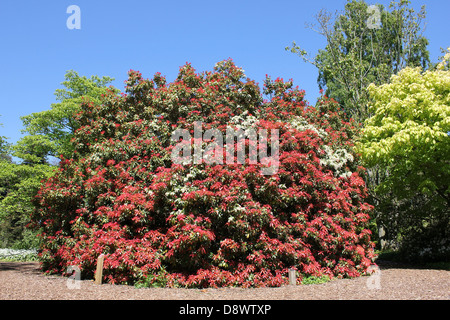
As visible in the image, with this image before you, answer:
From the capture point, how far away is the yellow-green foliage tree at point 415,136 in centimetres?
778

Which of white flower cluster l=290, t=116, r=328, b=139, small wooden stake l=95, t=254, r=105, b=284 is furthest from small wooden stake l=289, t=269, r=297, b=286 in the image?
small wooden stake l=95, t=254, r=105, b=284

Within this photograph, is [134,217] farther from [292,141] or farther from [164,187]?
[292,141]

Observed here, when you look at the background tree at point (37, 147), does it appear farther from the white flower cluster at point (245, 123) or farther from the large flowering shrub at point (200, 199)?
the white flower cluster at point (245, 123)

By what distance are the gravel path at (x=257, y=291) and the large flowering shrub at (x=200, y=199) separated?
473 millimetres

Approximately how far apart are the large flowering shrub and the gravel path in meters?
0.47

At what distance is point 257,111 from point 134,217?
5053 millimetres

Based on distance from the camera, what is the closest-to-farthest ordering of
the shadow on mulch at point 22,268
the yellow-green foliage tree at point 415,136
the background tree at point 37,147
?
1. the yellow-green foliage tree at point 415,136
2. the shadow on mulch at point 22,268
3. the background tree at point 37,147

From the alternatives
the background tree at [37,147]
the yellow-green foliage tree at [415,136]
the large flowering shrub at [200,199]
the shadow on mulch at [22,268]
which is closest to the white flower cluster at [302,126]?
the large flowering shrub at [200,199]

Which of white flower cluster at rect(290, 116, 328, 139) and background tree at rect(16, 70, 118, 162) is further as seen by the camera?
background tree at rect(16, 70, 118, 162)

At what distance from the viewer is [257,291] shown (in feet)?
20.3

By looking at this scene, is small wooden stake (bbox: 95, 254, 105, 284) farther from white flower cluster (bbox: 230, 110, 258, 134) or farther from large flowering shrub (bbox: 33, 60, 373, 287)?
white flower cluster (bbox: 230, 110, 258, 134)

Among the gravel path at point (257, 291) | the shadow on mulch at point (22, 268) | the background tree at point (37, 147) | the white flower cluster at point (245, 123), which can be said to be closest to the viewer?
the gravel path at point (257, 291)

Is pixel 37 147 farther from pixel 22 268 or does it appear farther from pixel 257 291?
pixel 257 291

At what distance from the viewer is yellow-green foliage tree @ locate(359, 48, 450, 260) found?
7777mm
